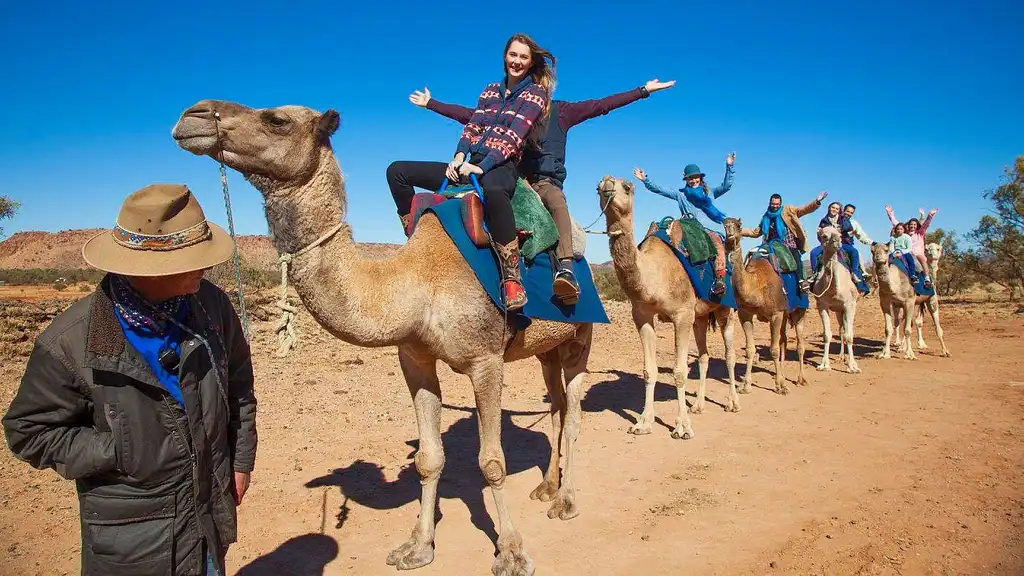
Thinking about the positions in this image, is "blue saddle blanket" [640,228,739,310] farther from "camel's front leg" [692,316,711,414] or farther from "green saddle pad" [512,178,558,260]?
"green saddle pad" [512,178,558,260]

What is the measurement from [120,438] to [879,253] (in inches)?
620

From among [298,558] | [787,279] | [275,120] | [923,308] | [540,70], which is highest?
[540,70]

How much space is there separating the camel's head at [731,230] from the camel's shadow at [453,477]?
13.9 ft

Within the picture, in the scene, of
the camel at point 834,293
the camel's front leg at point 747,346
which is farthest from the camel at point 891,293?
the camel's front leg at point 747,346

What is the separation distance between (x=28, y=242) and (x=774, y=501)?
8937cm

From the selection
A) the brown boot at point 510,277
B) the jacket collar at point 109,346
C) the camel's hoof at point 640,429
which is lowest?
the camel's hoof at point 640,429

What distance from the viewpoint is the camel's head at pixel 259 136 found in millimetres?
2900

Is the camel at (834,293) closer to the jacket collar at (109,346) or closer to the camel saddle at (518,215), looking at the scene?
the camel saddle at (518,215)

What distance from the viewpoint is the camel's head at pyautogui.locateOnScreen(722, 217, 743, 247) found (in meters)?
9.27

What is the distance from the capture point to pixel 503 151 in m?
4.23

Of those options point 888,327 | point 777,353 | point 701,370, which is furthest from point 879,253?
point 701,370

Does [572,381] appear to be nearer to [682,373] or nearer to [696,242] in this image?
[682,373]

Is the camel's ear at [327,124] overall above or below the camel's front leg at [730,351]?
above

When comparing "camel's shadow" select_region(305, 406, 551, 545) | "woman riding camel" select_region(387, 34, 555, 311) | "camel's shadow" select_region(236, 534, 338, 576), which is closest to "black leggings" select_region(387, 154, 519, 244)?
"woman riding camel" select_region(387, 34, 555, 311)
